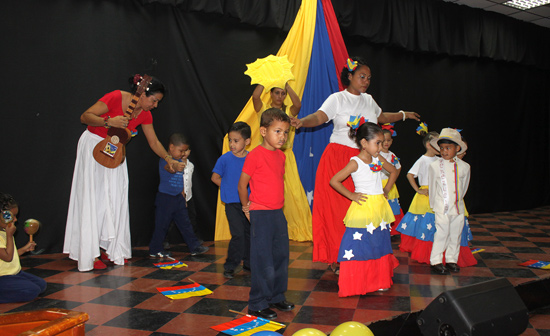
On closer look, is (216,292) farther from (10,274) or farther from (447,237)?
(447,237)

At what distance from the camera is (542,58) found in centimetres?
917

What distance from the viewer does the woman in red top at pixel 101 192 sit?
13.8ft

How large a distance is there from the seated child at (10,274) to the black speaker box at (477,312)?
2.69 meters

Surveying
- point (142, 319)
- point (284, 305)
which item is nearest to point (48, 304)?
point (142, 319)

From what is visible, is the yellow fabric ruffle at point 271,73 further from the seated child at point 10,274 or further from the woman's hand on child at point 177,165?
the seated child at point 10,274

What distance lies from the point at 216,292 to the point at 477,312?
1980 mm

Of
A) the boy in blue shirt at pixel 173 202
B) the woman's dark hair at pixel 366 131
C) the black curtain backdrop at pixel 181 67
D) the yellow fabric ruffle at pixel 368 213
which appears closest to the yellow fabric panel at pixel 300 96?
the black curtain backdrop at pixel 181 67

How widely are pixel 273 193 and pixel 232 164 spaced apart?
119 centimetres

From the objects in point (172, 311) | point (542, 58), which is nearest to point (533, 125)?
point (542, 58)

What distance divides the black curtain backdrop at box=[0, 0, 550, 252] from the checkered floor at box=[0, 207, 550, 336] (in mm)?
850

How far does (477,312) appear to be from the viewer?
6.98 feet

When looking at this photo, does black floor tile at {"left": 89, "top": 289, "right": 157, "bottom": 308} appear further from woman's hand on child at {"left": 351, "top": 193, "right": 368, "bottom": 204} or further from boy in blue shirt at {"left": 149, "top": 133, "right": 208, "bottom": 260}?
woman's hand on child at {"left": 351, "top": 193, "right": 368, "bottom": 204}

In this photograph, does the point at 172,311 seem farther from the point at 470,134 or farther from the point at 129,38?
the point at 470,134

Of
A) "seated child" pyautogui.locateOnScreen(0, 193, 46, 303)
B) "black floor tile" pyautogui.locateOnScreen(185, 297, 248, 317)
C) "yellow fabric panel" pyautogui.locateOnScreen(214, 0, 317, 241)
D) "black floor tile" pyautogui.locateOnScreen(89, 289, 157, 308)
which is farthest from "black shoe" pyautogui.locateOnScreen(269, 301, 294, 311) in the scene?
"yellow fabric panel" pyautogui.locateOnScreen(214, 0, 317, 241)
